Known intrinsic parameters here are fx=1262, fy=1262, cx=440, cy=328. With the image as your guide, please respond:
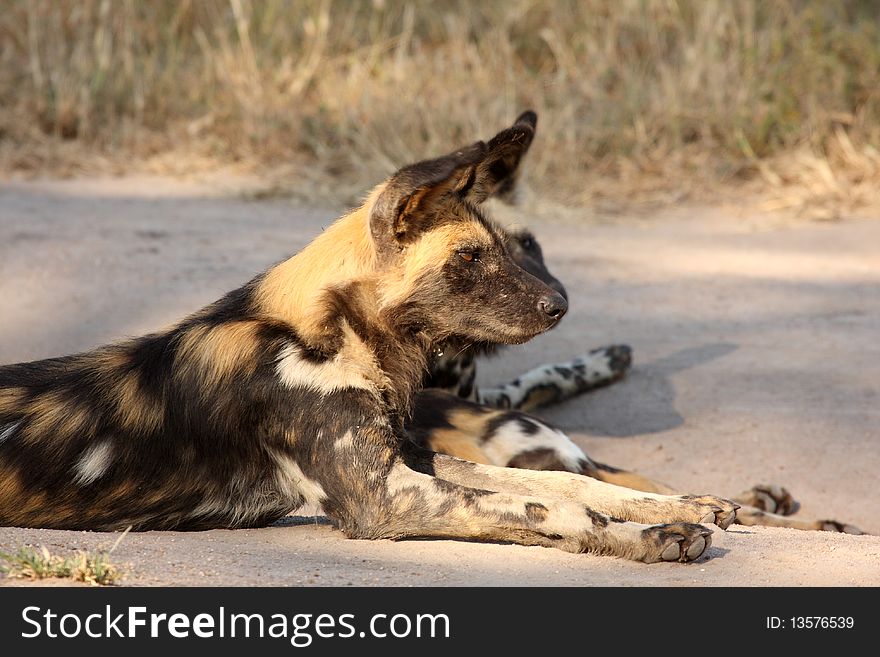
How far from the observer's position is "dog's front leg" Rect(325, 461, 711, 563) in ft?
9.03

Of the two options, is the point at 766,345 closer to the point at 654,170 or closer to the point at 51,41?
the point at 654,170

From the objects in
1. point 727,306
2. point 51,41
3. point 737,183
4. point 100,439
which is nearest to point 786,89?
point 737,183

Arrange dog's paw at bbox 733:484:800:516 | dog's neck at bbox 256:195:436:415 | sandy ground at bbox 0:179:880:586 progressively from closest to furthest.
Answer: sandy ground at bbox 0:179:880:586 < dog's neck at bbox 256:195:436:415 < dog's paw at bbox 733:484:800:516

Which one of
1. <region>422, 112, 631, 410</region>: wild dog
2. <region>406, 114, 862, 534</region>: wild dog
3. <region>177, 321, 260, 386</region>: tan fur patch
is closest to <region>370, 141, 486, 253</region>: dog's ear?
<region>406, 114, 862, 534</region>: wild dog

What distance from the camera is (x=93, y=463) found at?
9.80ft

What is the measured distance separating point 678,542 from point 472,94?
5.51 m

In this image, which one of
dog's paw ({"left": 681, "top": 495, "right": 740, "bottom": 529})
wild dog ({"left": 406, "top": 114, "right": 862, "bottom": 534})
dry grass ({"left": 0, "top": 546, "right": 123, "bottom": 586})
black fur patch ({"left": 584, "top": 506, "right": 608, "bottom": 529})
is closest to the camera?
dry grass ({"left": 0, "top": 546, "right": 123, "bottom": 586})

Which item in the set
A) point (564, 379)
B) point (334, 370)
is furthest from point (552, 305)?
point (564, 379)

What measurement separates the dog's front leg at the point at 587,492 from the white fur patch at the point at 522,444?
0.54 metres

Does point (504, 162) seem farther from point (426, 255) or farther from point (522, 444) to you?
point (426, 255)

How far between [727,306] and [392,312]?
2.80m

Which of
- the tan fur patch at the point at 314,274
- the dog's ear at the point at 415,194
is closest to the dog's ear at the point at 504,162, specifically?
the dog's ear at the point at 415,194

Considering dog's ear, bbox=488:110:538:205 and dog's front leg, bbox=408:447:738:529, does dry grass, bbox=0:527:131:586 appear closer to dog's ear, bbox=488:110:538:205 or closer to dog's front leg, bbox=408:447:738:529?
dog's front leg, bbox=408:447:738:529

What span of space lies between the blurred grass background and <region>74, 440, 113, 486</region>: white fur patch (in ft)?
13.6
